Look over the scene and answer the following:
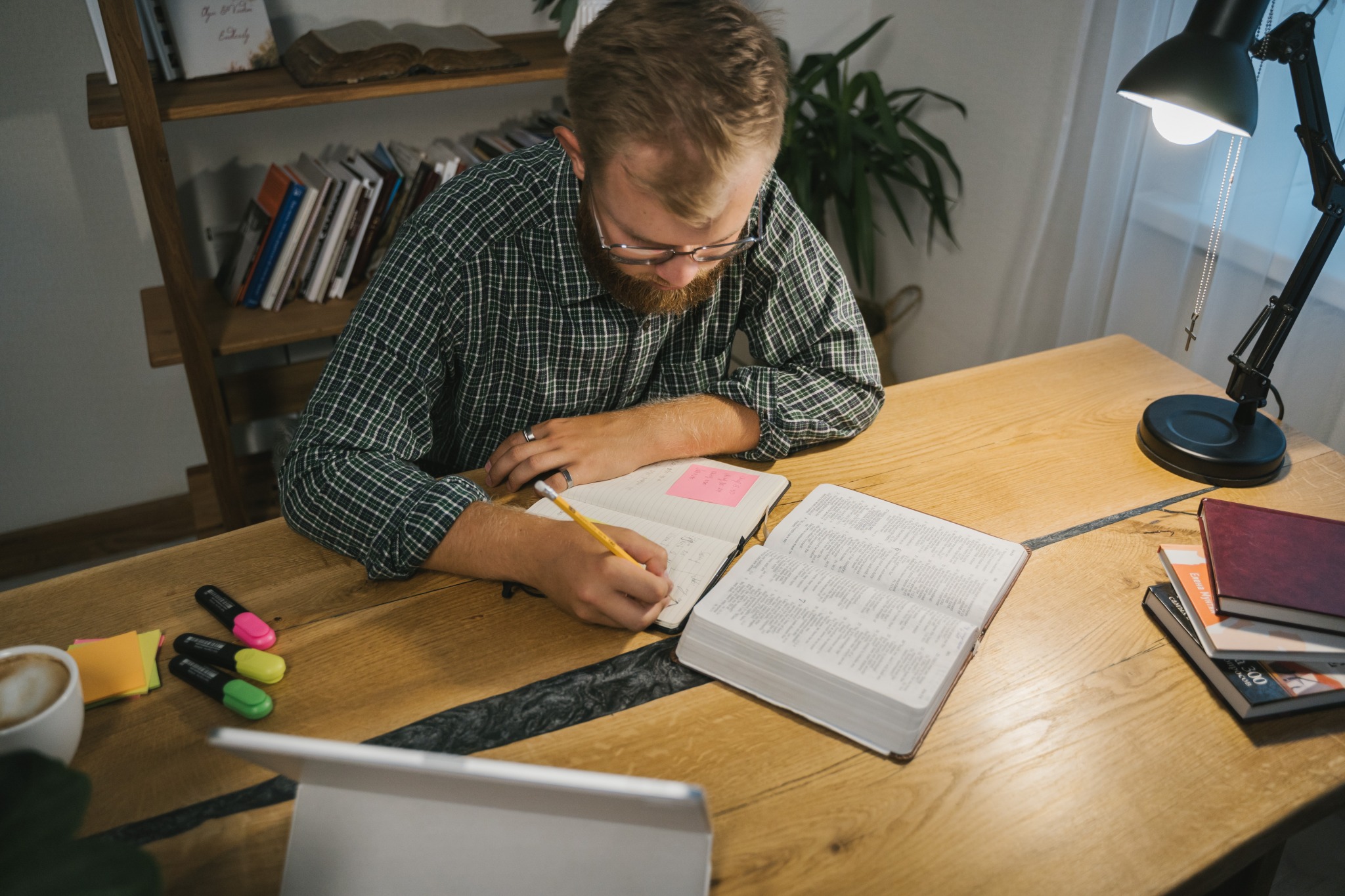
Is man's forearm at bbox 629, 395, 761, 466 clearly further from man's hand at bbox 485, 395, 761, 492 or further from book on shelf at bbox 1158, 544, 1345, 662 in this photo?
book on shelf at bbox 1158, 544, 1345, 662

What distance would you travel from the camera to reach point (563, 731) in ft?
2.78

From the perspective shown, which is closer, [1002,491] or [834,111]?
[1002,491]

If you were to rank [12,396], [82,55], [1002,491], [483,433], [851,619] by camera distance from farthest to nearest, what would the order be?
1. [12,396]
2. [82,55]
3. [483,433]
4. [1002,491]
5. [851,619]

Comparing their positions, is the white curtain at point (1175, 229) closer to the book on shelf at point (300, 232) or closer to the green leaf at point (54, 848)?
the book on shelf at point (300, 232)

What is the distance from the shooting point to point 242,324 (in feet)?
6.39

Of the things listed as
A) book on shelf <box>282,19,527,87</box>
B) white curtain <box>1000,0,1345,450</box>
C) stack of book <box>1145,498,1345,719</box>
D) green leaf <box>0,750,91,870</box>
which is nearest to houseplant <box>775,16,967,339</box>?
white curtain <box>1000,0,1345,450</box>

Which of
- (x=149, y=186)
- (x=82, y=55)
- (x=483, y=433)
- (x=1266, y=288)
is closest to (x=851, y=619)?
(x=483, y=433)

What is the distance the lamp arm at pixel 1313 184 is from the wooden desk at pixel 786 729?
7.5 inches

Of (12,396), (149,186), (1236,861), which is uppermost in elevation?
(149,186)

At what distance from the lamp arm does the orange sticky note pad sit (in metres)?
1.34

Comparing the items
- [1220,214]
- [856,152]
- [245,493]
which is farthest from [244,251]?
[1220,214]

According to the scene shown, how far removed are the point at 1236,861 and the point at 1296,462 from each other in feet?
2.25

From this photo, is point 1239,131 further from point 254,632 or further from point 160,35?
point 160,35

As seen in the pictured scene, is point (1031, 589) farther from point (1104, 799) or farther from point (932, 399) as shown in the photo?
point (932, 399)
